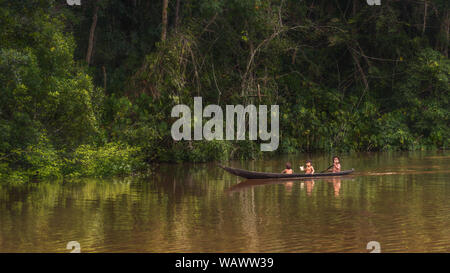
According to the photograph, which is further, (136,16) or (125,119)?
(136,16)

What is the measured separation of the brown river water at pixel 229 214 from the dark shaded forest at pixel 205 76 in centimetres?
236

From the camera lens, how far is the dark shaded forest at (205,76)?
23469 mm

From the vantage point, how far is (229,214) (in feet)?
54.6

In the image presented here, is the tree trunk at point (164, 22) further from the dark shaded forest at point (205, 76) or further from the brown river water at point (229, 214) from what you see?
the brown river water at point (229, 214)

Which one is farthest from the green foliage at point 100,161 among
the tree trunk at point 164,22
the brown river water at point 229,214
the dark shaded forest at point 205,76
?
the tree trunk at point 164,22

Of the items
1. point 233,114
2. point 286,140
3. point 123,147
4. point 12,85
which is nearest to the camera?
→ point 12,85

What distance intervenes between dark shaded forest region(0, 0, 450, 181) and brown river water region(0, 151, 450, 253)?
2.36m

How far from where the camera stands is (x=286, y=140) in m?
37.1

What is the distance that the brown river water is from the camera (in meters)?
13.0

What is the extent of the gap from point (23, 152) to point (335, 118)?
20.2m

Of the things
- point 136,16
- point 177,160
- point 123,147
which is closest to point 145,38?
point 136,16

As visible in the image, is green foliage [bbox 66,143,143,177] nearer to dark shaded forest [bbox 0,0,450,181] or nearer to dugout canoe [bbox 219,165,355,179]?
dark shaded forest [bbox 0,0,450,181]

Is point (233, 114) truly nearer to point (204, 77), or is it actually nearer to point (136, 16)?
point (204, 77)

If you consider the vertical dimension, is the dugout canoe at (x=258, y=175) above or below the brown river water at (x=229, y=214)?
above
